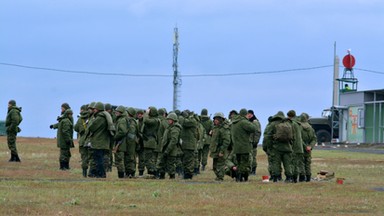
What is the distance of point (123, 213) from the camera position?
600 inches

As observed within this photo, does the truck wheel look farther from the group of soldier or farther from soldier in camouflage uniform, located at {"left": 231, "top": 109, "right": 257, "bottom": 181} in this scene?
soldier in camouflage uniform, located at {"left": 231, "top": 109, "right": 257, "bottom": 181}

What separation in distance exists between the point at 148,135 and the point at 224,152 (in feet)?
8.05

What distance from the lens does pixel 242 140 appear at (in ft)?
80.1

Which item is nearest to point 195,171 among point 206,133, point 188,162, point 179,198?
point 206,133

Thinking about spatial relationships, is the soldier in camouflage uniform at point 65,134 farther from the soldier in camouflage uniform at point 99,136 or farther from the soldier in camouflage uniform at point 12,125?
the soldier in camouflage uniform at point 99,136

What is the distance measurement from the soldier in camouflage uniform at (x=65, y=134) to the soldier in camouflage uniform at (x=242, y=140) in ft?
21.2

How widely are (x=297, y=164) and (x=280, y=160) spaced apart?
1.00 metres

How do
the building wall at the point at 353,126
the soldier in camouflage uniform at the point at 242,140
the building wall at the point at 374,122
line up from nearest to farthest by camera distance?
1. the soldier in camouflage uniform at the point at 242,140
2. the building wall at the point at 374,122
3. the building wall at the point at 353,126

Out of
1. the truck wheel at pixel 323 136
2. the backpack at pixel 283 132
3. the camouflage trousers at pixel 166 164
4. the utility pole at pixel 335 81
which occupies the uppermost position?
the utility pole at pixel 335 81

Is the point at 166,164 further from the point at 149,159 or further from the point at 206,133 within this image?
the point at 206,133

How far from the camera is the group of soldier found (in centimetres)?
2427

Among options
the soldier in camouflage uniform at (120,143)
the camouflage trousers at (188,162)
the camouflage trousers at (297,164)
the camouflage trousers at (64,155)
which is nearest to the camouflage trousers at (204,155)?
the camouflage trousers at (64,155)

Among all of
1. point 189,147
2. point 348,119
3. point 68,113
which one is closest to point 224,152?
point 189,147

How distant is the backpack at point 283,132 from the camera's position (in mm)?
24016
